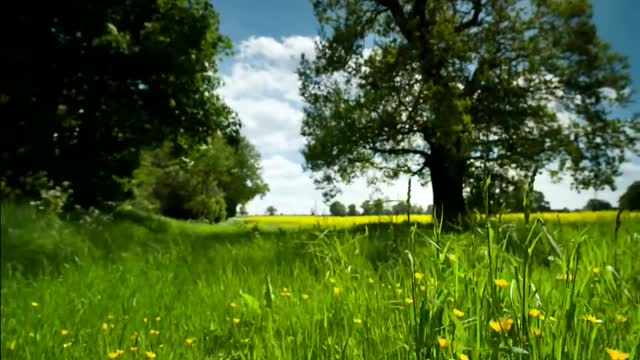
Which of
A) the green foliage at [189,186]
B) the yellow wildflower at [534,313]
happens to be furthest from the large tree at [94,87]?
the green foliage at [189,186]

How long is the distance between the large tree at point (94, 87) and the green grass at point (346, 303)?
10.7 m

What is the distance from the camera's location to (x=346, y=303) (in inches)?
126

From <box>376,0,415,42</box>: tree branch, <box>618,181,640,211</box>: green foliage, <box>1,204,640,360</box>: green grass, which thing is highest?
<box>376,0,415,42</box>: tree branch

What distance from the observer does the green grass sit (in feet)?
6.47

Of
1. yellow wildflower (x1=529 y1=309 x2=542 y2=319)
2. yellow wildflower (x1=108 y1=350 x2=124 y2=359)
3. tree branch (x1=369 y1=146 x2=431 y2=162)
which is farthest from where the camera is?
tree branch (x1=369 y1=146 x2=431 y2=162)

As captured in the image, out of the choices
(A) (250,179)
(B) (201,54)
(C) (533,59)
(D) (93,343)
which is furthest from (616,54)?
(A) (250,179)

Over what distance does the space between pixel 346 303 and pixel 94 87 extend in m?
17.7

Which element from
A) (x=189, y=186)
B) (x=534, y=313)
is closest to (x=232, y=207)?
(x=189, y=186)

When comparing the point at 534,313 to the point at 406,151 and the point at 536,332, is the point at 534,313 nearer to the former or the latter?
the point at 536,332

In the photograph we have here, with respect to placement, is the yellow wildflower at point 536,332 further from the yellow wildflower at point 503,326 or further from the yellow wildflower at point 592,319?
the yellow wildflower at point 592,319

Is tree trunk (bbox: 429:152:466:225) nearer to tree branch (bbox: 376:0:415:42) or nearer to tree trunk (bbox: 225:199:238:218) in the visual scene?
tree branch (bbox: 376:0:415:42)

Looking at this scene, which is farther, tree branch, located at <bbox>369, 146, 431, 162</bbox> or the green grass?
tree branch, located at <bbox>369, 146, 431, 162</bbox>

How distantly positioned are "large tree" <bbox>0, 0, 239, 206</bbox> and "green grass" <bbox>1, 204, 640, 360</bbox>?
10733mm

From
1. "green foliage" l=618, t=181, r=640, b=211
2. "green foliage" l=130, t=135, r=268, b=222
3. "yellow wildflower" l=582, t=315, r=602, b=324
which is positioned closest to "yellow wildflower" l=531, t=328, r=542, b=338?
"yellow wildflower" l=582, t=315, r=602, b=324
